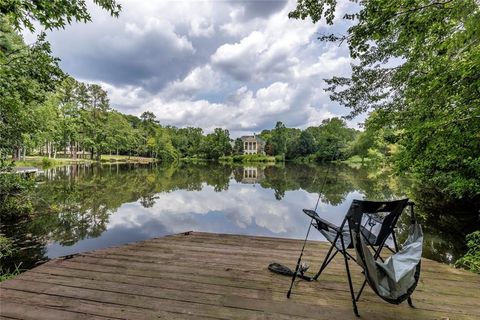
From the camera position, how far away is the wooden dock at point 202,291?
165 cm

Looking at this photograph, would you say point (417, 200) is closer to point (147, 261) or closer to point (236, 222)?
point (236, 222)

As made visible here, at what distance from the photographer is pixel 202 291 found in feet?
6.31

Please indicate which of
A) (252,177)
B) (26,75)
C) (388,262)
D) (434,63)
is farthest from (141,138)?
(388,262)

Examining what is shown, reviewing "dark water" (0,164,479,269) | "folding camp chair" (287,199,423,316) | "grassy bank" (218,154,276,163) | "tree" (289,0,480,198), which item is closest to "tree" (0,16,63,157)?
"dark water" (0,164,479,269)

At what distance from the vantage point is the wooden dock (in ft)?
5.40

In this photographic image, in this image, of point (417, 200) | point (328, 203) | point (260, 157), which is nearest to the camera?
point (417, 200)

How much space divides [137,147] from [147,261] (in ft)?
155

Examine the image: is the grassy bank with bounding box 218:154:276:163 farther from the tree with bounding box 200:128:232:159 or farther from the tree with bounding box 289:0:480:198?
the tree with bounding box 289:0:480:198

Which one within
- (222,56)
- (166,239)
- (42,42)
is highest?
(222,56)

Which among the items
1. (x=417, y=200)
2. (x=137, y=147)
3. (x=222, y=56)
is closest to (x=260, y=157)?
(x=137, y=147)

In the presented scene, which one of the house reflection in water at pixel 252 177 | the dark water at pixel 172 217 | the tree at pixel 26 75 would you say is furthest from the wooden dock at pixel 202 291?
the house reflection in water at pixel 252 177

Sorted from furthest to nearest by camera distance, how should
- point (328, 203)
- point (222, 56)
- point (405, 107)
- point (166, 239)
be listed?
point (222, 56) → point (328, 203) → point (405, 107) → point (166, 239)

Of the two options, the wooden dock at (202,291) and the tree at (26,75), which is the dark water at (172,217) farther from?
the tree at (26,75)

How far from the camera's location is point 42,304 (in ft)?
5.64
